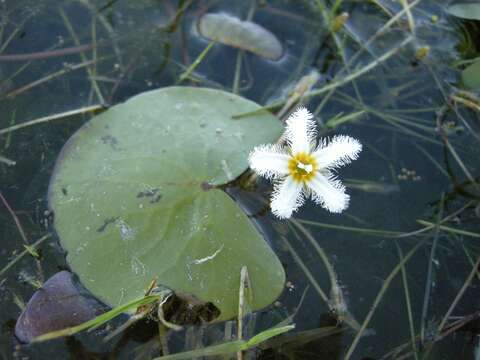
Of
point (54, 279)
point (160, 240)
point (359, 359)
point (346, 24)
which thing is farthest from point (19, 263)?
point (346, 24)

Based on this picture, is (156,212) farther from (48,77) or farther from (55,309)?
(48,77)

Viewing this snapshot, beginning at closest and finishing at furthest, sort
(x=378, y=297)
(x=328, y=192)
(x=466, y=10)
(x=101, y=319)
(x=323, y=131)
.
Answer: (x=101, y=319) → (x=328, y=192) → (x=378, y=297) → (x=323, y=131) → (x=466, y=10)

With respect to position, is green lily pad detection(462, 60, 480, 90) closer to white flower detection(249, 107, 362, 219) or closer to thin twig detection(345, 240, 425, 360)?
thin twig detection(345, 240, 425, 360)

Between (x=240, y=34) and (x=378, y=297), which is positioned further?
(x=240, y=34)

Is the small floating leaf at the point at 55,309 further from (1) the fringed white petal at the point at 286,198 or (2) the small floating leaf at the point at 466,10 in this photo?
(2) the small floating leaf at the point at 466,10

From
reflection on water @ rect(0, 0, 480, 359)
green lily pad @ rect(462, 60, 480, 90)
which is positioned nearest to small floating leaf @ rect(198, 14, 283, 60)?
reflection on water @ rect(0, 0, 480, 359)

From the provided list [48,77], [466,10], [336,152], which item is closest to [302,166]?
[336,152]

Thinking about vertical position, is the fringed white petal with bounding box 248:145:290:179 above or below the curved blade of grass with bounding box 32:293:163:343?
above
